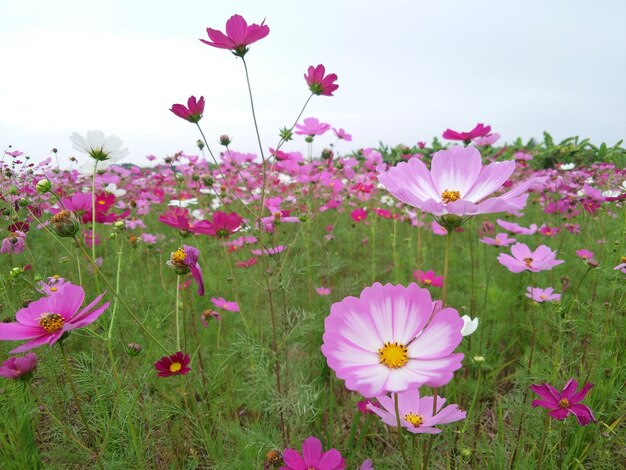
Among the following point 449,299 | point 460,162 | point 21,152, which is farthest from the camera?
point 21,152

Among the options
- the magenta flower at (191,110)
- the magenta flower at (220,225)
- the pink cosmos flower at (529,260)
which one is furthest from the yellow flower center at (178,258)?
the pink cosmos flower at (529,260)

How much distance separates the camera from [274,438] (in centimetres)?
109

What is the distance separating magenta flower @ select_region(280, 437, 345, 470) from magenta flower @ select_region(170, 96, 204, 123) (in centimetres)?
82

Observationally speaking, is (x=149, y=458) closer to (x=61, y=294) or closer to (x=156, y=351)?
(x=156, y=351)

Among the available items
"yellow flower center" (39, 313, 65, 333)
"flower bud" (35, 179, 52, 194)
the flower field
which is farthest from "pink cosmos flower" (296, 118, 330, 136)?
"yellow flower center" (39, 313, 65, 333)

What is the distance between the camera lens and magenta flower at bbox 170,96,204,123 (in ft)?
3.36

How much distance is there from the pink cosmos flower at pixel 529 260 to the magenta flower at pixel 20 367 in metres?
1.41

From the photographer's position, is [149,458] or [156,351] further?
[156,351]

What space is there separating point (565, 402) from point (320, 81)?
39.4 inches

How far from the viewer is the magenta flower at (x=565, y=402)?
850 mm

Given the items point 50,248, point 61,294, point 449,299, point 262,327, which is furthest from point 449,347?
point 50,248

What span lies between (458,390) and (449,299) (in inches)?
29.1

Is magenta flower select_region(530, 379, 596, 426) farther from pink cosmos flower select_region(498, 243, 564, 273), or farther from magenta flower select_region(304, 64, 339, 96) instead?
magenta flower select_region(304, 64, 339, 96)

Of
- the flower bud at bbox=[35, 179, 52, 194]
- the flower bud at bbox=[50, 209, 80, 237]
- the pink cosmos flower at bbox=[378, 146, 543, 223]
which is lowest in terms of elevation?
the flower bud at bbox=[50, 209, 80, 237]
